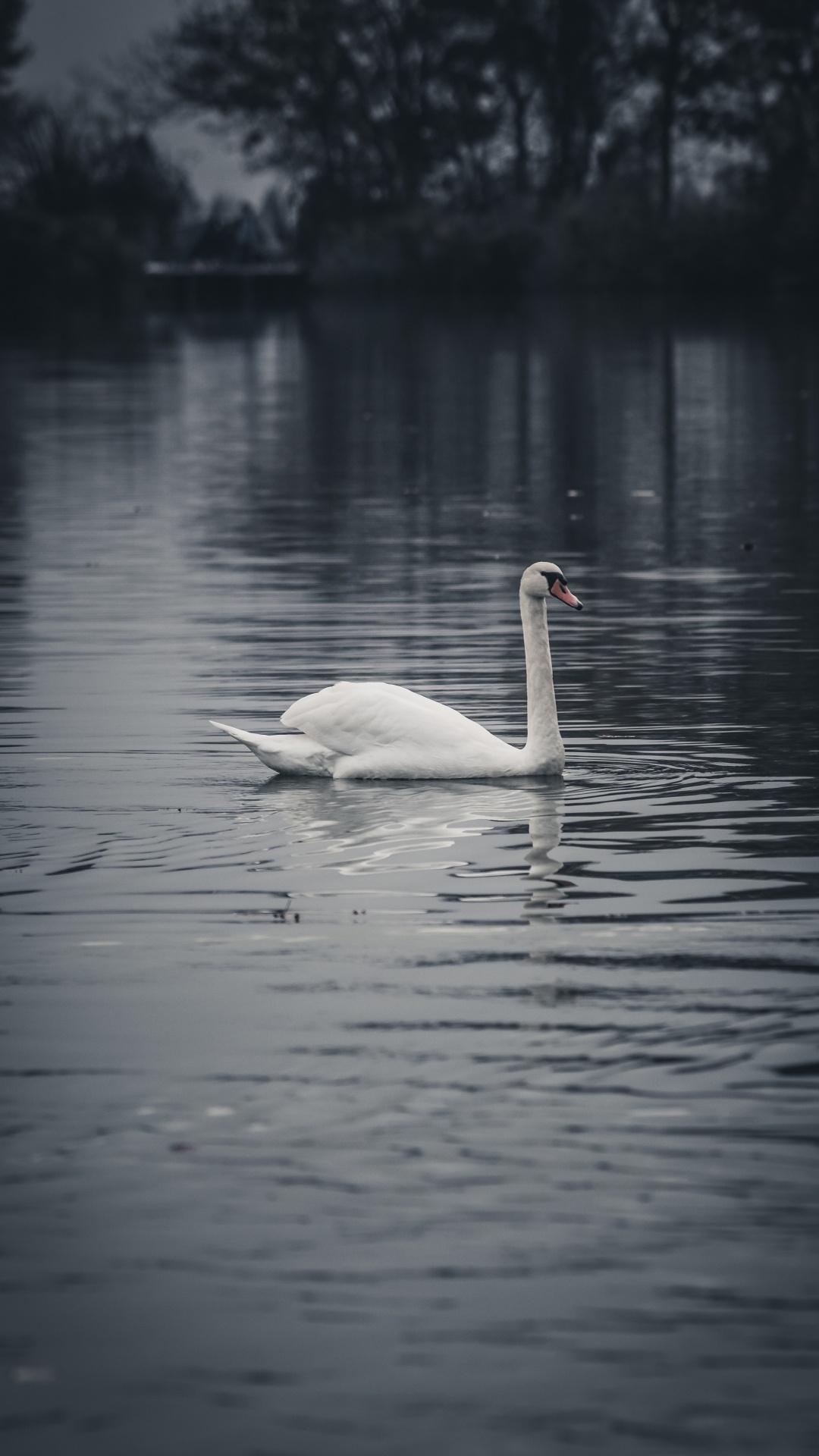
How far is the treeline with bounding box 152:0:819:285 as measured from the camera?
76250 mm

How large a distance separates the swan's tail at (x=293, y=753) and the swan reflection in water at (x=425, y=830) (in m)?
0.06

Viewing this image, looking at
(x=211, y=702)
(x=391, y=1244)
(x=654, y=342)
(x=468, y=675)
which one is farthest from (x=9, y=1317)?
(x=654, y=342)

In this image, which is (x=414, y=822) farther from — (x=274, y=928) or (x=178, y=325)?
(x=178, y=325)

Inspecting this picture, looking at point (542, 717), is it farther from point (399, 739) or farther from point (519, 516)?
point (519, 516)

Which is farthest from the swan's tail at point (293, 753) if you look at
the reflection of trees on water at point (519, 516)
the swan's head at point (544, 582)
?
the reflection of trees on water at point (519, 516)

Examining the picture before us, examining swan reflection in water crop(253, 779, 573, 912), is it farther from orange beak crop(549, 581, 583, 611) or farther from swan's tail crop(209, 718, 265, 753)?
orange beak crop(549, 581, 583, 611)

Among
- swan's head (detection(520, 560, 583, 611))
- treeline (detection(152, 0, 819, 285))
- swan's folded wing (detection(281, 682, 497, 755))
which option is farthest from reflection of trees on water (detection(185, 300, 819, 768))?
treeline (detection(152, 0, 819, 285))

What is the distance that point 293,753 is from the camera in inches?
367

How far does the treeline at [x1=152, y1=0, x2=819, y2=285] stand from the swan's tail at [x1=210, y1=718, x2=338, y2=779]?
65655mm

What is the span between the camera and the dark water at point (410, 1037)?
175 inches

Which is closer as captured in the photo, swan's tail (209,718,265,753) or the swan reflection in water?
the swan reflection in water

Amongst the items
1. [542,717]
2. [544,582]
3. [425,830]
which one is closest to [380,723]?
[542,717]

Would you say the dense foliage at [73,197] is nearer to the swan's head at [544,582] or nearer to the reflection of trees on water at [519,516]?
the reflection of trees on water at [519,516]

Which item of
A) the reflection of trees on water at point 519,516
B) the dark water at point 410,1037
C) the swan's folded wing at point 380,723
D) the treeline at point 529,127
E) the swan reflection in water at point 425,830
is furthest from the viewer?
the treeline at point 529,127
